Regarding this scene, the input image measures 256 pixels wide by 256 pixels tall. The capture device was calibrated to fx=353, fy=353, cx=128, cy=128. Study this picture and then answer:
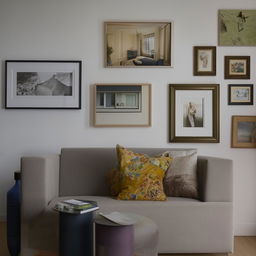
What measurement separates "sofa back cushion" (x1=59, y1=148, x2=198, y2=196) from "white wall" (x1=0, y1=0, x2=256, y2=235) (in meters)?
0.30

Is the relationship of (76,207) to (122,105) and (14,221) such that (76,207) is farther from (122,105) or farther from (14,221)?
(122,105)

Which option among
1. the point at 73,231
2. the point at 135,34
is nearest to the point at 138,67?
the point at 135,34

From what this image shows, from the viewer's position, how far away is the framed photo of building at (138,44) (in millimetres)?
3475

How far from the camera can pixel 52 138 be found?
137 inches

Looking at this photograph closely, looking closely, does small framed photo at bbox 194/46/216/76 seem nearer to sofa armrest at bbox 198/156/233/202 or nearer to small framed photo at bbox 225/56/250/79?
small framed photo at bbox 225/56/250/79

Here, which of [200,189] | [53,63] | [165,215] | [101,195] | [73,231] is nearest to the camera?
[73,231]

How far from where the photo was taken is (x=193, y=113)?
11.4ft

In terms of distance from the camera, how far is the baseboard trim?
342 centimetres

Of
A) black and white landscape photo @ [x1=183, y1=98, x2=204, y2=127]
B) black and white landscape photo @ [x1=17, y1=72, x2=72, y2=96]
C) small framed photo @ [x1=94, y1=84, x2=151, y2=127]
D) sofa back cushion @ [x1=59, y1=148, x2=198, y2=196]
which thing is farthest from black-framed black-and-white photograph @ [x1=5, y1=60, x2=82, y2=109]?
black and white landscape photo @ [x1=183, y1=98, x2=204, y2=127]

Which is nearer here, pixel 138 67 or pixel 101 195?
pixel 101 195

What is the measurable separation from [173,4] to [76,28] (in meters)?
0.99

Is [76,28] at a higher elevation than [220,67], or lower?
higher

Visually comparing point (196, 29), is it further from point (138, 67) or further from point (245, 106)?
point (245, 106)

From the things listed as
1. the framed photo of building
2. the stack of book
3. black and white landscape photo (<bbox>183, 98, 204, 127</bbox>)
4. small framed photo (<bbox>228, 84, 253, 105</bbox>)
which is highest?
the framed photo of building
